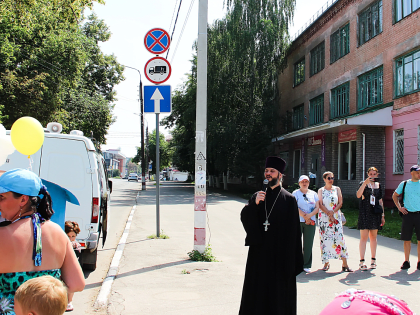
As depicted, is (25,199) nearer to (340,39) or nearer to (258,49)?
(340,39)

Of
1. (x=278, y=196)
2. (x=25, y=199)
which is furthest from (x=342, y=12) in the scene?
(x=25, y=199)

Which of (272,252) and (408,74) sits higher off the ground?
(408,74)

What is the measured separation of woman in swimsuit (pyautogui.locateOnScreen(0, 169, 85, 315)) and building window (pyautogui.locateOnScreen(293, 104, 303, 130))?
2671cm

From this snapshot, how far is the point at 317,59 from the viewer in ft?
84.6

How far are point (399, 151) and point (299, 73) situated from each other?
1280 centimetres

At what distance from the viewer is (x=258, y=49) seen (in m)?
28.2

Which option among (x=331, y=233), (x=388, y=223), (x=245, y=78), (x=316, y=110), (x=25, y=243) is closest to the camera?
(x=25, y=243)

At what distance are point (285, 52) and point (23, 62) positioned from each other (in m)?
16.9

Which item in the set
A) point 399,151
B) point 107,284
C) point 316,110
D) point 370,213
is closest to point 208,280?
point 107,284

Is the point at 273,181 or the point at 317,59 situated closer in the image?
the point at 273,181

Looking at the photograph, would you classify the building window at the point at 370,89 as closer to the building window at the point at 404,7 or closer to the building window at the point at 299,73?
the building window at the point at 404,7

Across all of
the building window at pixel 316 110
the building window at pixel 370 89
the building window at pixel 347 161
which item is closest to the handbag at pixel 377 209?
the building window at pixel 370 89

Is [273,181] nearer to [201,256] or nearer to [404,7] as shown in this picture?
[201,256]

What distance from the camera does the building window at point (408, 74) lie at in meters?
16.0
